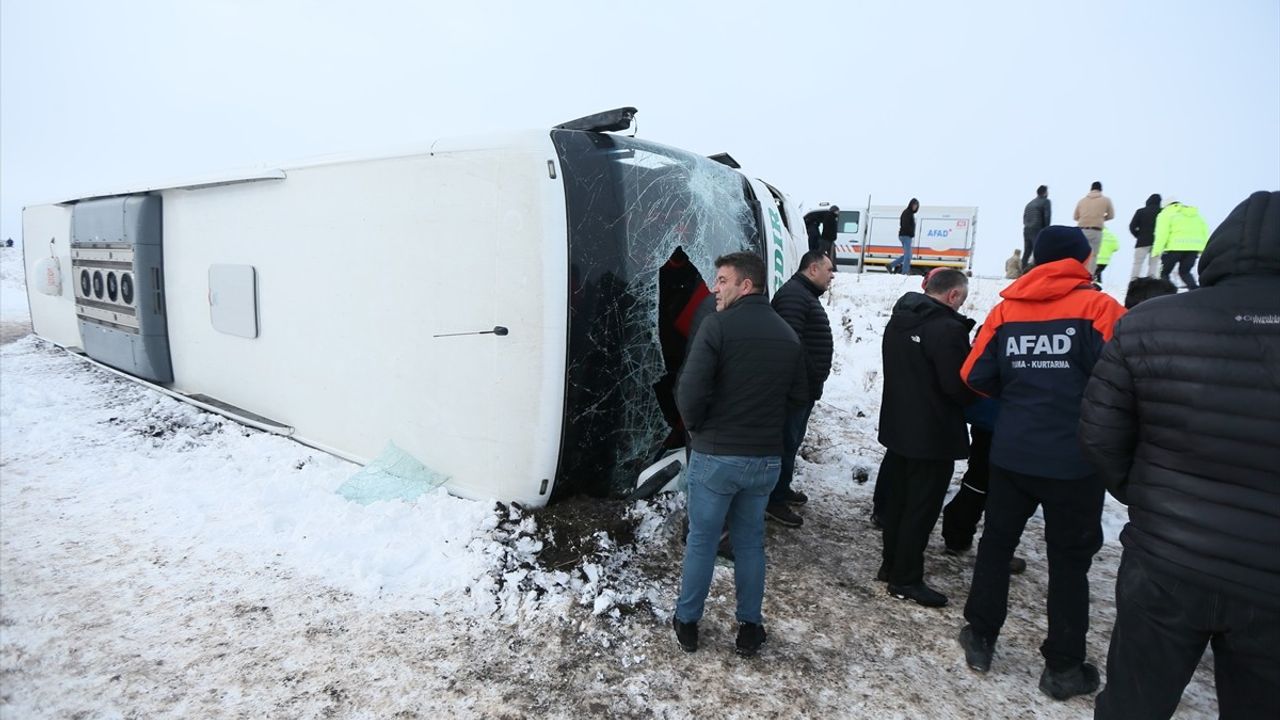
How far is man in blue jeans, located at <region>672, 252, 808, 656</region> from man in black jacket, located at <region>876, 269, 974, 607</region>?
2.94 feet

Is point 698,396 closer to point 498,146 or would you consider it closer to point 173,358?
point 498,146

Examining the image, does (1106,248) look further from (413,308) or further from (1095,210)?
(413,308)

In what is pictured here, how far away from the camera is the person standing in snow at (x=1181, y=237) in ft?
26.1

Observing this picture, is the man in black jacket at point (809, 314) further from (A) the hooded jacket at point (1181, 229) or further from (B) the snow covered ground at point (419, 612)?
(A) the hooded jacket at point (1181, 229)

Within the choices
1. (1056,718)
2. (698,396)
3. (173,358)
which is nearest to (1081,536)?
(1056,718)

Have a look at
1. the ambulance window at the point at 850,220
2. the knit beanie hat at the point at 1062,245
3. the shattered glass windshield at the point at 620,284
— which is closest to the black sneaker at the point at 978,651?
the knit beanie hat at the point at 1062,245

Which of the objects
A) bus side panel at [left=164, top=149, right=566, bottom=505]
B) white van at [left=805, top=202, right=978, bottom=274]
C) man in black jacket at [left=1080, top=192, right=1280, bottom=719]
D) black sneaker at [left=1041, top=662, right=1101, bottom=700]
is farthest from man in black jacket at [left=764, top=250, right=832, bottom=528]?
white van at [left=805, top=202, right=978, bottom=274]

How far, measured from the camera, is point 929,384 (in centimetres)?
323

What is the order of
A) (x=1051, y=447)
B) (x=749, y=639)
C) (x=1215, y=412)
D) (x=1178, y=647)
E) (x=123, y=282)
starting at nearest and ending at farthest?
(x=1215, y=412) → (x=1178, y=647) → (x=1051, y=447) → (x=749, y=639) → (x=123, y=282)

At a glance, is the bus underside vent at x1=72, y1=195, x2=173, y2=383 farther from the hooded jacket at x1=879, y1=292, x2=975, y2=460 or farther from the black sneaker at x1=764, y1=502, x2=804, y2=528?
the hooded jacket at x1=879, y1=292, x2=975, y2=460

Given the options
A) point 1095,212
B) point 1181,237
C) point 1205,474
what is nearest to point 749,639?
point 1205,474

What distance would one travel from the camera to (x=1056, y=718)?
2469 mm

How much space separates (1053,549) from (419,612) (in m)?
2.89

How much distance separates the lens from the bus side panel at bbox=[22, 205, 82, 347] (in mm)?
7395
